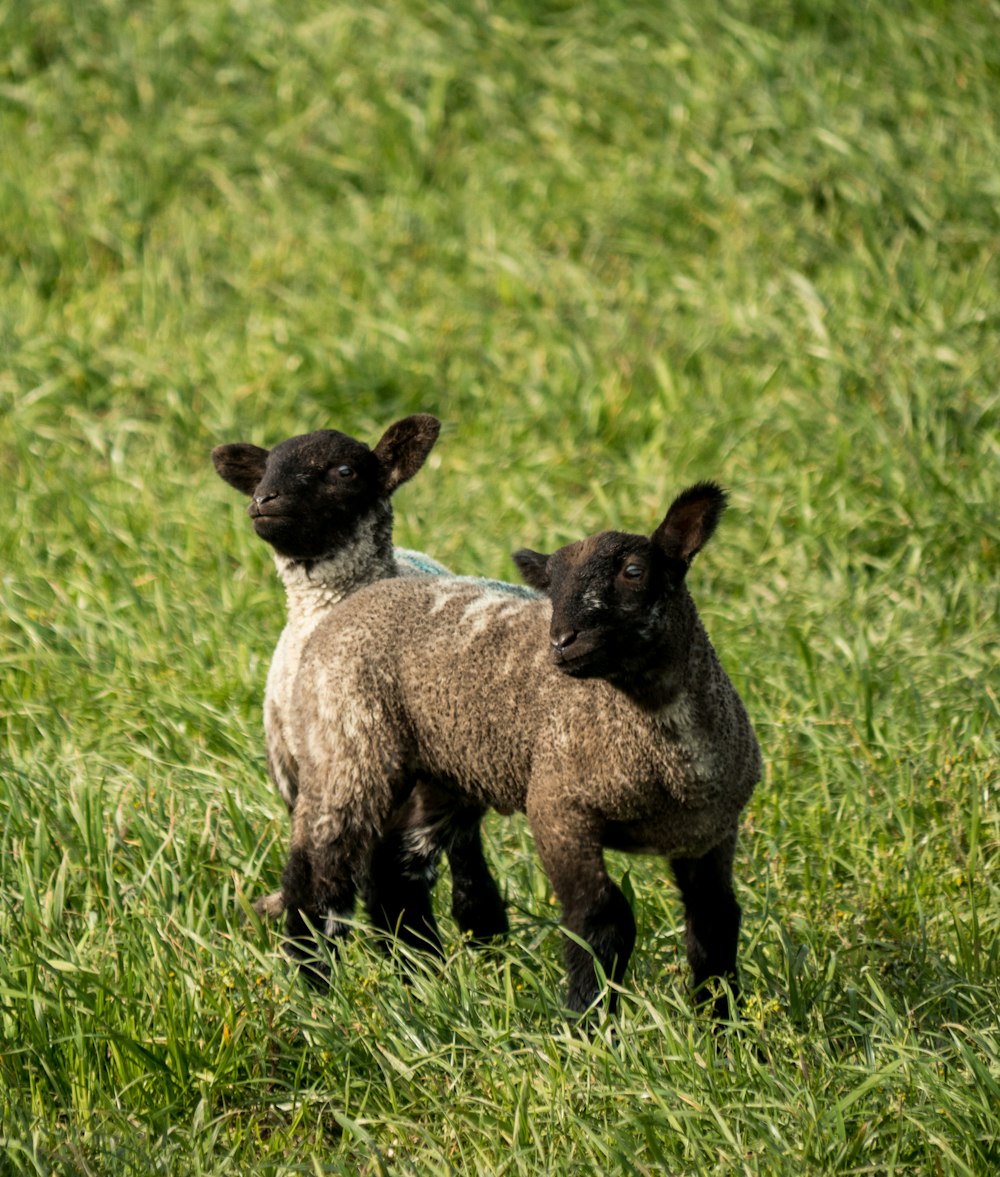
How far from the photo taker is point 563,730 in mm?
4348

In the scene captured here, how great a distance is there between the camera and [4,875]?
16.9 ft

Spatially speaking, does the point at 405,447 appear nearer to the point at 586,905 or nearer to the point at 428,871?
the point at 428,871

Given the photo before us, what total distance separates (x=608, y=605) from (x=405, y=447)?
1.32 metres

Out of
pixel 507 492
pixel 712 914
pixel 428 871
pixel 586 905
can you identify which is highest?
pixel 586 905

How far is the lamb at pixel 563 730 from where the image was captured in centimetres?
416

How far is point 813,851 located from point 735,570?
2330 millimetres

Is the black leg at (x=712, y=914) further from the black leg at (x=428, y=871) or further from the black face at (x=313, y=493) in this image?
the black face at (x=313, y=493)

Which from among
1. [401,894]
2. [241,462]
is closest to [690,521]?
[401,894]

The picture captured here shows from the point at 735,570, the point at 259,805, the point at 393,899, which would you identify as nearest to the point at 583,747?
the point at 393,899

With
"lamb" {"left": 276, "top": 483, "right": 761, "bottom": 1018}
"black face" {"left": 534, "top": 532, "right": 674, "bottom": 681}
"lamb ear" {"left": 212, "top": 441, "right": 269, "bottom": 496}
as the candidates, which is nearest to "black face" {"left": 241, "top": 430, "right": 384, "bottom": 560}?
"lamb ear" {"left": 212, "top": 441, "right": 269, "bottom": 496}

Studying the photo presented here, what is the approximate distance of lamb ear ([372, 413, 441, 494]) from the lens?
5133mm

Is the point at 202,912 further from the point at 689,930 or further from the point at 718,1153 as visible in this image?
the point at 718,1153

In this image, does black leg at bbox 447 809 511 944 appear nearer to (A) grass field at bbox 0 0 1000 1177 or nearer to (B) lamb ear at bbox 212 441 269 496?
(A) grass field at bbox 0 0 1000 1177

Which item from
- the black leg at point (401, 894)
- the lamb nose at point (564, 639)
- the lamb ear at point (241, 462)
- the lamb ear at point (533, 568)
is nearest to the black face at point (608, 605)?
the lamb nose at point (564, 639)
